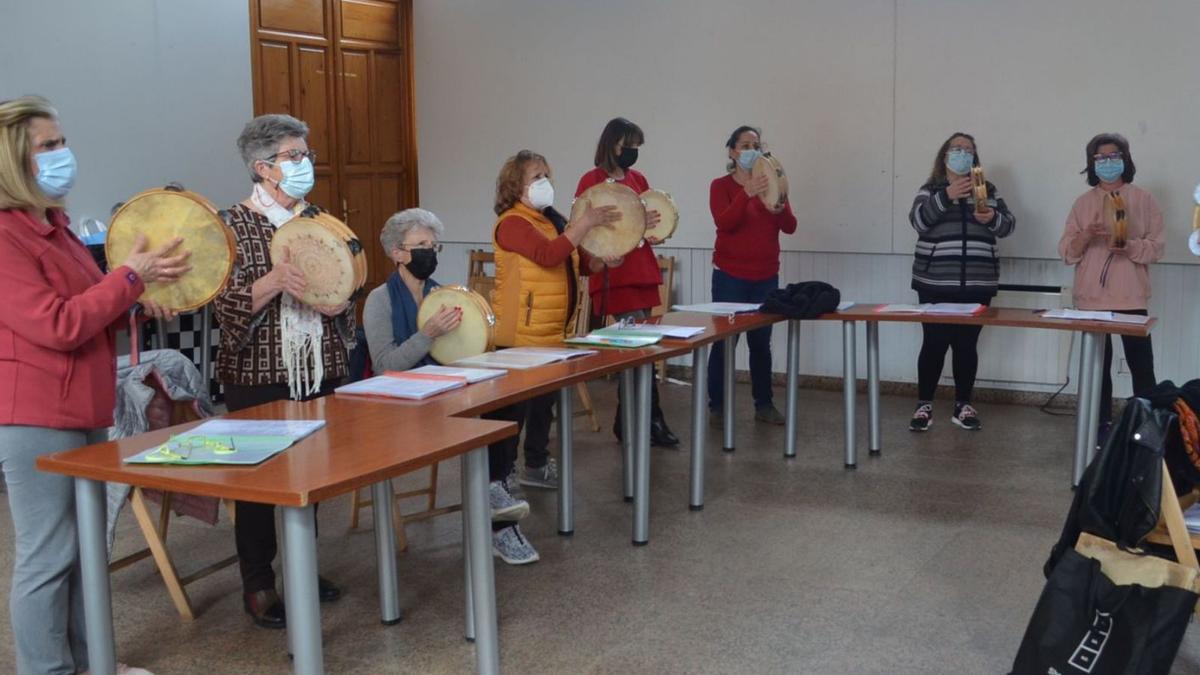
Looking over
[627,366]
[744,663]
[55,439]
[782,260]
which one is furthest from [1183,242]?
[55,439]

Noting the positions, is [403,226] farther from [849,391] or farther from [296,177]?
[849,391]

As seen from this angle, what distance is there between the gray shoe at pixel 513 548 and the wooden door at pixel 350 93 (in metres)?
4.07

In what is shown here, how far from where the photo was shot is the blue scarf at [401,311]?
3861 millimetres

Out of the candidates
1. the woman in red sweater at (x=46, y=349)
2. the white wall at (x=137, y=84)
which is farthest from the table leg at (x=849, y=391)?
the white wall at (x=137, y=84)

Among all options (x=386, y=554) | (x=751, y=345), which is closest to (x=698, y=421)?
(x=386, y=554)

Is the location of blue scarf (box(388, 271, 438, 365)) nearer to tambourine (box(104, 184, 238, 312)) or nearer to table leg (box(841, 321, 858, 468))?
tambourine (box(104, 184, 238, 312))

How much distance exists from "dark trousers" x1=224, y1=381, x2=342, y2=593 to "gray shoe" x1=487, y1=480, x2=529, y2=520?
0.74 metres

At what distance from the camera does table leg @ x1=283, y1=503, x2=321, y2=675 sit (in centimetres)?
231

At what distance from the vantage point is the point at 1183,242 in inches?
228

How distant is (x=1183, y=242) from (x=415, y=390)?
4183mm

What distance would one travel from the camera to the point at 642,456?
408 centimetres

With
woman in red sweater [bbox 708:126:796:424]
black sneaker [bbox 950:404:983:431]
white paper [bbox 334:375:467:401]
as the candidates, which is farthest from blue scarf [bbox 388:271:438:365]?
black sneaker [bbox 950:404:983:431]

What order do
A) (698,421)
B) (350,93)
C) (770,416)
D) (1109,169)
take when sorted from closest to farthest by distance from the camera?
1. (698,421)
2. (1109,169)
3. (770,416)
4. (350,93)

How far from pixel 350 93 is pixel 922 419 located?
4.23m
